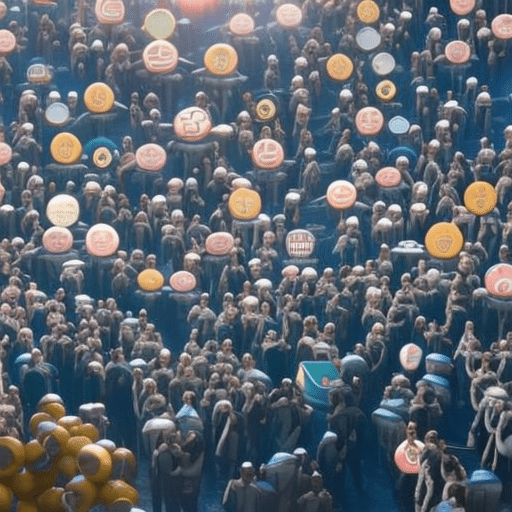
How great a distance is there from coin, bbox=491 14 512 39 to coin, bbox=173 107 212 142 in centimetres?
574

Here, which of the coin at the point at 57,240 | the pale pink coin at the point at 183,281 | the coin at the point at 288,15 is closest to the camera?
the pale pink coin at the point at 183,281

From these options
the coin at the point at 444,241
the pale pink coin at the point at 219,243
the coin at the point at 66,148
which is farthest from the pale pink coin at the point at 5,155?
the coin at the point at 444,241

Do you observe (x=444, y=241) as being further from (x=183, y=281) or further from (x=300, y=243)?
(x=183, y=281)

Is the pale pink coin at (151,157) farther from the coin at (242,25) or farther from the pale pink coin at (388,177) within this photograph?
the pale pink coin at (388,177)

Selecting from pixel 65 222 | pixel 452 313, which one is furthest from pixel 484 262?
pixel 65 222

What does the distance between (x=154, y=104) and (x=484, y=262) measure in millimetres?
7052

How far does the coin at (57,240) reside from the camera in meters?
39.2

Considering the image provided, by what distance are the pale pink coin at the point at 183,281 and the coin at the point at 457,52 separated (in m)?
7.15

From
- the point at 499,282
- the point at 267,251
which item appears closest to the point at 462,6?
the point at 267,251

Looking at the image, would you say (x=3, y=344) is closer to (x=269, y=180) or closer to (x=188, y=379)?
(x=188, y=379)

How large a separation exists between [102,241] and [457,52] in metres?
7.73

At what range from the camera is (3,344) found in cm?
3675

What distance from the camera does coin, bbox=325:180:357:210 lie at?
39625mm

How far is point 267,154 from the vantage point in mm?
40781
